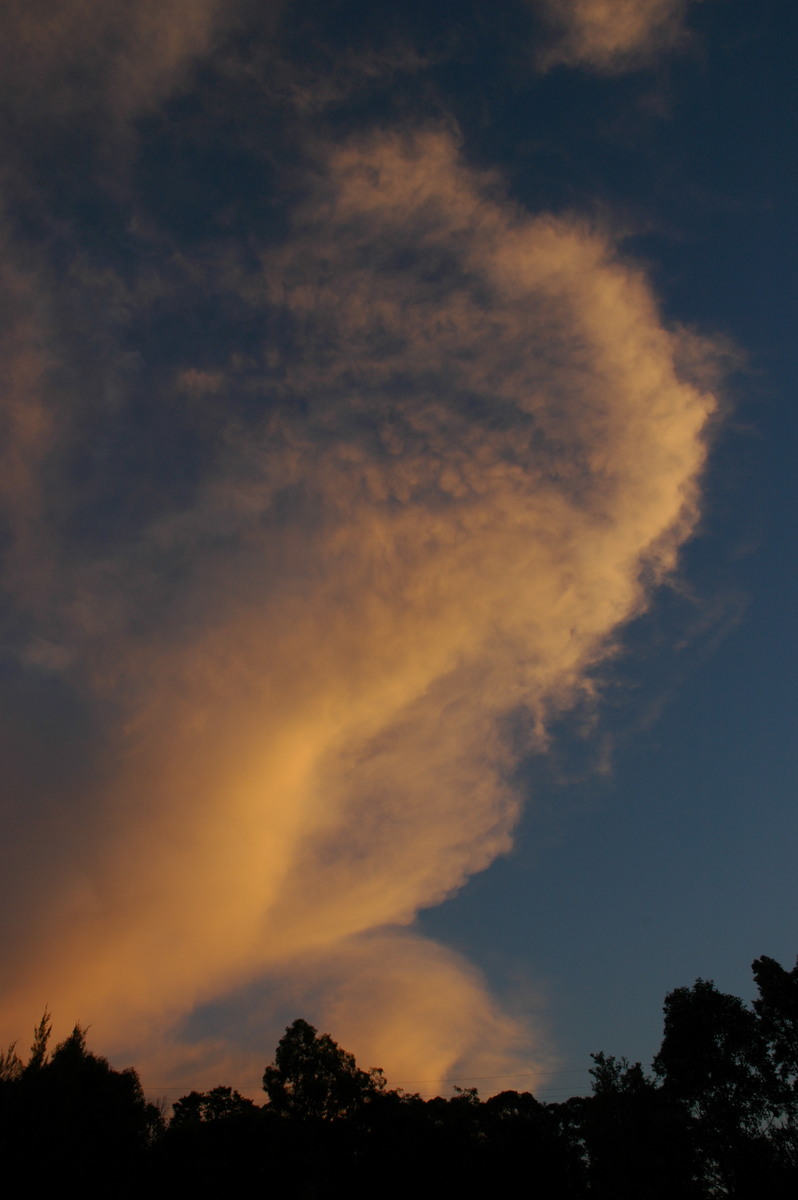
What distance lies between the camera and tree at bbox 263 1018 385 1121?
60188 mm

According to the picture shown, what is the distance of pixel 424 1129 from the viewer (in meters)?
59.9

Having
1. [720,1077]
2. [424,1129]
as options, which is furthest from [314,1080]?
[720,1077]

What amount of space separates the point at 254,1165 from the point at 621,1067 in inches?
1180

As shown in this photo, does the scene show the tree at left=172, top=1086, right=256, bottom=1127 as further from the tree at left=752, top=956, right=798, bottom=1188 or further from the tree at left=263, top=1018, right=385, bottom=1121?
the tree at left=752, top=956, right=798, bottom=1188

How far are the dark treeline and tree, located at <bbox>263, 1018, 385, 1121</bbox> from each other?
12 cm

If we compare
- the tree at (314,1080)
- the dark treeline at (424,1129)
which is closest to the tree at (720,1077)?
the dark treeline at (424,1129)

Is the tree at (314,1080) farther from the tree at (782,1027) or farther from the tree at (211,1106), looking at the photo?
the tree at (782,1027)

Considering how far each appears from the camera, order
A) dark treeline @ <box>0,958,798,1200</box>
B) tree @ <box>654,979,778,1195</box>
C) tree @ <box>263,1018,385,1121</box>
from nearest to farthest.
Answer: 1. dark treeline @ <box>0,958,798,1200</box>
2. tree @ <box>654,979,778,1195</box>
3. tree @ <box>263,1018,385,1121</box>

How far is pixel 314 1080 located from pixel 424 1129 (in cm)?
1093

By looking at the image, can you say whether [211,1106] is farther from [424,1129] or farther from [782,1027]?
[782,1027]

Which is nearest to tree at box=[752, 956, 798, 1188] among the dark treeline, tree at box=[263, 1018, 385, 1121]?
the dark treeline

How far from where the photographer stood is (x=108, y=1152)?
41.4 m

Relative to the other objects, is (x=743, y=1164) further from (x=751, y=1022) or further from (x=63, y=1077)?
(x=63, y=1077)

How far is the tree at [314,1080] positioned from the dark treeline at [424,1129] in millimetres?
120
